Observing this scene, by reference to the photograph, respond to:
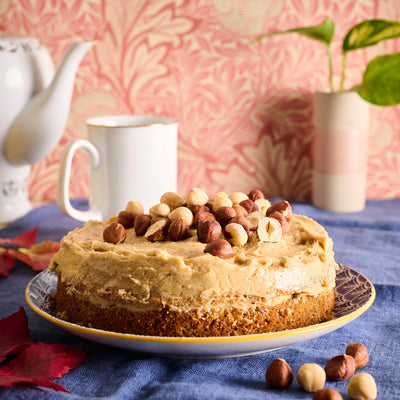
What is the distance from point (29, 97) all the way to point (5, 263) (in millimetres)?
492

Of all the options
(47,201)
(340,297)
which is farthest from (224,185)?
(340,297)

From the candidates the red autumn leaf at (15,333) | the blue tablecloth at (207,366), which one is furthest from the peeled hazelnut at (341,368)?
the red autumn leaf at (15,333)

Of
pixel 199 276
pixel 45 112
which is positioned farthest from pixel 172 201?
pixel 45 112

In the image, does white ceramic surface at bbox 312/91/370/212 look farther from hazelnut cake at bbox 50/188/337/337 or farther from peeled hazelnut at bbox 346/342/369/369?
peeled hazelnut at bbox 346/342/369/369

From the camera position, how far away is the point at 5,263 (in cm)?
125

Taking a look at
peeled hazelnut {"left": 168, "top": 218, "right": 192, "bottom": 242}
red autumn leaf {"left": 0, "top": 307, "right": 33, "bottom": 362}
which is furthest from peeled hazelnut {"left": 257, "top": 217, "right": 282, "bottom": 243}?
red autumn leaf {"left": 0, "top": 307, "right": 33, "bottom": 362}

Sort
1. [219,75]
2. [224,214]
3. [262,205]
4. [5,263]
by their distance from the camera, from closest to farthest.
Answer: [224,214] → [262,205] → [5,263] → [219,75]

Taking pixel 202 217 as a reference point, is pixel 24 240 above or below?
below

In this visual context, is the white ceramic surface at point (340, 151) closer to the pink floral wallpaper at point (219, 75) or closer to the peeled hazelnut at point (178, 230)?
the pink floral wallpaper at point (219, 75)

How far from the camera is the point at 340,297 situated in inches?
37.4

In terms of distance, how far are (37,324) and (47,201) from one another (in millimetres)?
982

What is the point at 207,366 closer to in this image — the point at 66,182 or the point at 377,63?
the point at 66,182

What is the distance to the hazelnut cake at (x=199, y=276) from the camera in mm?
786

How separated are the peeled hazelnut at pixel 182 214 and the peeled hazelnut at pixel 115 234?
80 millimetres
